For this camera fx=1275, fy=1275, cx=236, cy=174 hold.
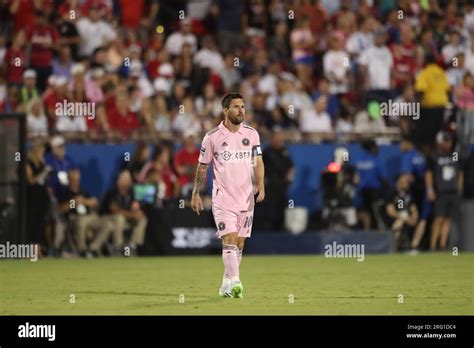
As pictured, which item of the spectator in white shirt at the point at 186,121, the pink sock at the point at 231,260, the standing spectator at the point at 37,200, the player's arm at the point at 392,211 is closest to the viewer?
the pink sock at the point at 231,260

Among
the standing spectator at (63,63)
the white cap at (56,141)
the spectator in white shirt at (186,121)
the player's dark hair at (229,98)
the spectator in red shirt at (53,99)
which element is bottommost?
the player's dark hair at (229,98)

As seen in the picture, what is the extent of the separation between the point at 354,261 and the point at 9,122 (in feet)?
22.9

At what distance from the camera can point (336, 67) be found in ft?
92.4

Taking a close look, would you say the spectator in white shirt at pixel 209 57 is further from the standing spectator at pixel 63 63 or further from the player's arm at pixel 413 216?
the player's arm at pixel 413 216

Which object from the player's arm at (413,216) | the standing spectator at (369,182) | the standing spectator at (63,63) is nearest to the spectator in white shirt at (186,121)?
the standing spectator at (63,63)

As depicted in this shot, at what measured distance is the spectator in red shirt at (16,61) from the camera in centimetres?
2606

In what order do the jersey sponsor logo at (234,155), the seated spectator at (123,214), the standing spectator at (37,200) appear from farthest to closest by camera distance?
the seated spectator at (123,214), the standing spectator at (37,200), the jersey sponsor logo at (234,155)

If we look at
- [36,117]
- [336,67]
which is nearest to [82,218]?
[36,117]

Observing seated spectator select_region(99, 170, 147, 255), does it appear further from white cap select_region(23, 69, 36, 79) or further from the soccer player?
the soccer player

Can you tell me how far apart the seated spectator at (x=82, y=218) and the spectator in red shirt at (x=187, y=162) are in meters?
1.71

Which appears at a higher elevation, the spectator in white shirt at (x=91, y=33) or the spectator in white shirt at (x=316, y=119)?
the spectator in white shirt at (x=91, y=33)

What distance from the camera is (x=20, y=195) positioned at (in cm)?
2419
